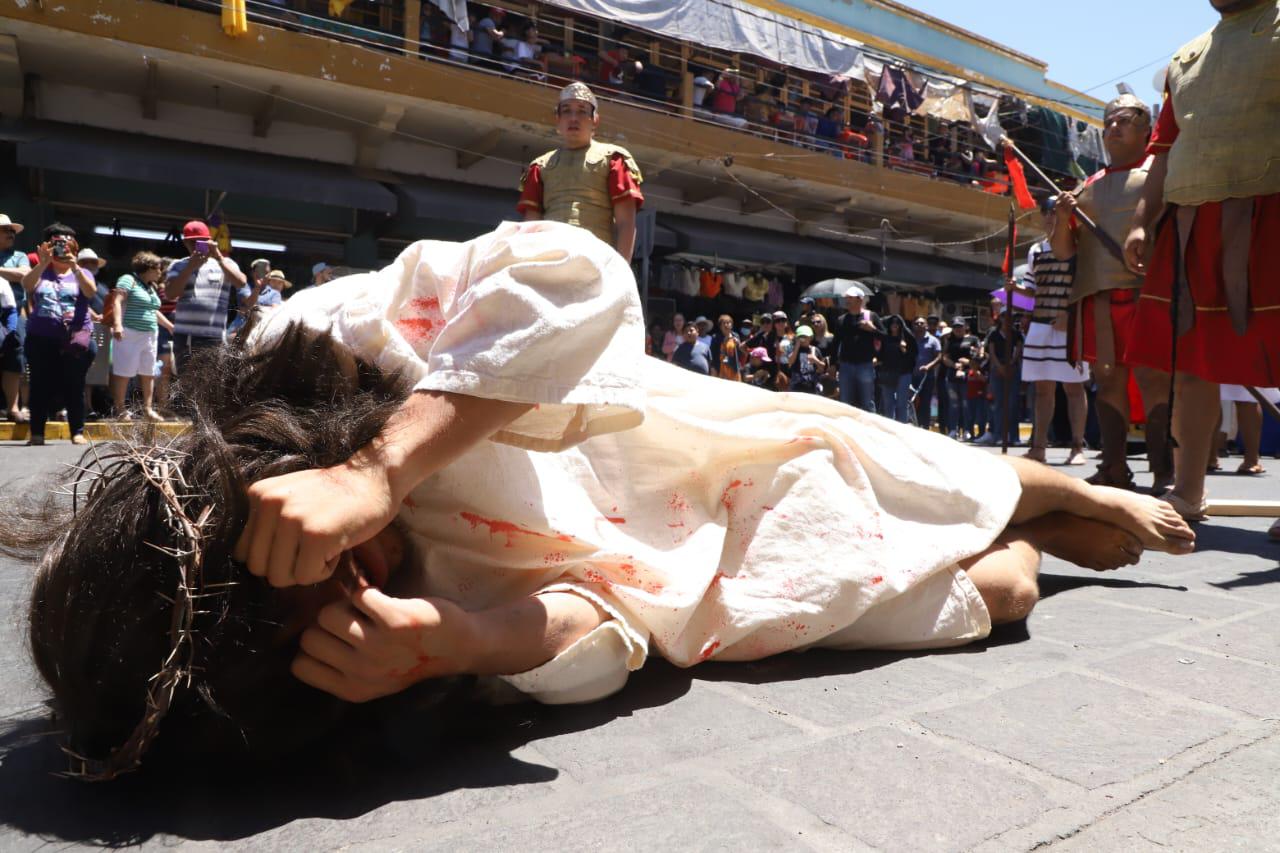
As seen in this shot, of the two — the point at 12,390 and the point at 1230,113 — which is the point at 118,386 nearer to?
the point at 12,390

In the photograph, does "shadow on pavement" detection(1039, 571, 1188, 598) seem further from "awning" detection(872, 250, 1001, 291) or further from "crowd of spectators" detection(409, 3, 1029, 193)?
"awning" detection(872, 250, 1001, 291)

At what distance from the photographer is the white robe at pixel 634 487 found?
1.21 metres

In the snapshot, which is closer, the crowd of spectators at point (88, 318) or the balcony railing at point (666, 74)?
the crowd of spectators at point (88, 318)

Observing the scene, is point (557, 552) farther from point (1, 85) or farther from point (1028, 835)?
point (1, 85)

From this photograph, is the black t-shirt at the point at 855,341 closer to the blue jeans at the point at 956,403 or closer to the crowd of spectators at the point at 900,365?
the crowd of spectators at the point at 900,365

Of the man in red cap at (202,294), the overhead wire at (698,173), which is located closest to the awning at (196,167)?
the overhead wire at (698,173)

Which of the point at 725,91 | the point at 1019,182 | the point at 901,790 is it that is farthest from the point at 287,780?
the point at 725,91

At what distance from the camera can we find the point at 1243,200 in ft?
9.77

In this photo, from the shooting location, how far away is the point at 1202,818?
1.04 metres

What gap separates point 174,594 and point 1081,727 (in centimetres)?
117

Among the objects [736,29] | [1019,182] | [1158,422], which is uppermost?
[736,29]

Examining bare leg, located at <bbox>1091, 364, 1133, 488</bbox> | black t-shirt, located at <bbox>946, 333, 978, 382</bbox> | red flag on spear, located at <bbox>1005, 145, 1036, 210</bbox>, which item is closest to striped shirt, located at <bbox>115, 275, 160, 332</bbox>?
red flag on spear, located at <bbox>1005, 145, 1036, 210</bbox>

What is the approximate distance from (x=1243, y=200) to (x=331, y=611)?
3081 mm

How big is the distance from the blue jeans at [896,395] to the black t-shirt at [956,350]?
6.12 ft
